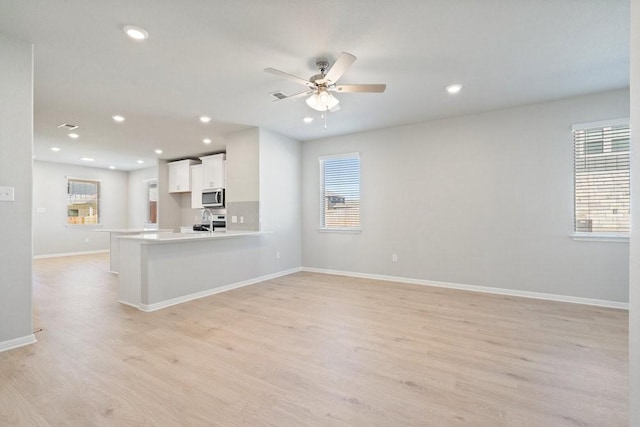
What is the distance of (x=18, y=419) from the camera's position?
1.75 metres

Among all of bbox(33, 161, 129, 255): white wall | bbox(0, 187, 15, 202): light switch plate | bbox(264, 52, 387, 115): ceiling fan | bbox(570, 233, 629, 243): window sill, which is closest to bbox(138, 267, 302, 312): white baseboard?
bbox(0, 187, 15, 202): light switch plate

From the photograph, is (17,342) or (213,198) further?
(213,198)

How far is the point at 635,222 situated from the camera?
50.1 inches

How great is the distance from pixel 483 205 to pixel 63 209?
10.2 metres

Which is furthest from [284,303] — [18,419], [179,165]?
[179,165]

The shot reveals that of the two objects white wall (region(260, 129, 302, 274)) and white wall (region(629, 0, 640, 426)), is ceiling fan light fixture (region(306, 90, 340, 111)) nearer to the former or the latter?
white wall (region(629, 0, 640, 426))

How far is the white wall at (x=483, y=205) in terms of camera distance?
396 centimetres

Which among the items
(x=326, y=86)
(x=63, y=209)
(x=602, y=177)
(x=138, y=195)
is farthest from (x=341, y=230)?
(x=63, y=209)

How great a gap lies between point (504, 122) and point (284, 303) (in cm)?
391

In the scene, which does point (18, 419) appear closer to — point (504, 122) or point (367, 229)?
point (367, 229)

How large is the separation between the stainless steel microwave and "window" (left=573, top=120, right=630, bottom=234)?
606 centimetres

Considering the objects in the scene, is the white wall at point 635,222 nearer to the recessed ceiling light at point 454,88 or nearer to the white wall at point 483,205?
the recessed ceiling light at point 454,88

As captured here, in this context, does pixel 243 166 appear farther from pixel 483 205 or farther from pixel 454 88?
pixel 483 205

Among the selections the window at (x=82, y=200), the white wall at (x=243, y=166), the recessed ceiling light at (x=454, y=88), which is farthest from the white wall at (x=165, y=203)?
the recessed ceiling light at (x=454, y=88)
